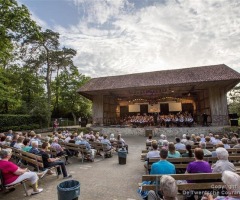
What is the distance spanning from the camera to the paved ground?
3.74 metres

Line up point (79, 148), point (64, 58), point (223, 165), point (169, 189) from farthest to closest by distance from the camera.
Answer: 1. point (64, 58)
2. point (79, 148)
3. point (223, 165)
4. point (169, 189)

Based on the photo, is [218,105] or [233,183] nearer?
[233,183]

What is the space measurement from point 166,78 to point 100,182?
1358 cm

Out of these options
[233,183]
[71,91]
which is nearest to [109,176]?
[233,183]

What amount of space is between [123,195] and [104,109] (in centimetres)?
1549

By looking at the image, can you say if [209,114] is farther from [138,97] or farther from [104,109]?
[104,109]

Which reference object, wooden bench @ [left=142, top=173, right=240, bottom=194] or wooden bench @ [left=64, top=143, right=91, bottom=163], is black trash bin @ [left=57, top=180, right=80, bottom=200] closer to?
wooden bench @ [left=142, top=173, right=240, bottom=194]

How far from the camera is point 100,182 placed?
4562mm

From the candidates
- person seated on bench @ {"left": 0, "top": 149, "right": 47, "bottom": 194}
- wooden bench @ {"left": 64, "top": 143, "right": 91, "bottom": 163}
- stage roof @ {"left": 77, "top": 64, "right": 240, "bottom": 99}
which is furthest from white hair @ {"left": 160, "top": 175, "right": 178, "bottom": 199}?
stage roof @ {"left": 77, "top": 64, "right": 240, "bottom": 99}

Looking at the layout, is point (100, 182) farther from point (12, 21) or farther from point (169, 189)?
point (12, 21)

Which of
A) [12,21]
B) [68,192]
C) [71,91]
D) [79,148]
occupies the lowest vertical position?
[68,192]

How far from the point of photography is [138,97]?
21.5 meters

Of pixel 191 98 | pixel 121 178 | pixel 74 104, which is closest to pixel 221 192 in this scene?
pixel 121 178

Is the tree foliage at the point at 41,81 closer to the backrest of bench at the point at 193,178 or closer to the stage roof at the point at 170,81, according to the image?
the stage roof at the point at 170,81
